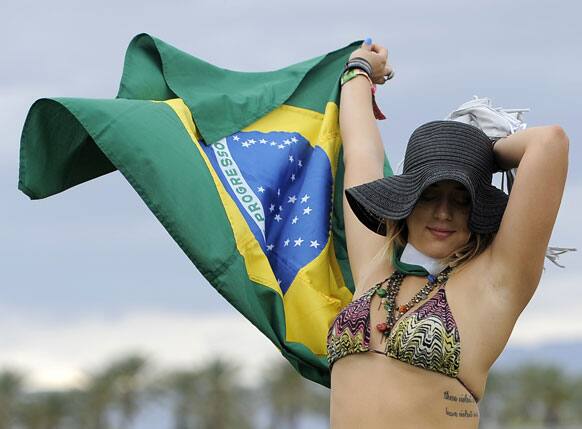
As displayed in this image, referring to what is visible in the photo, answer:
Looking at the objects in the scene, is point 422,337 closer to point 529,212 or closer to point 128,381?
point 529,212

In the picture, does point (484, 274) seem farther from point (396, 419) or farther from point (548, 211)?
point (396, 419)

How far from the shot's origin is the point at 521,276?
3799 mm

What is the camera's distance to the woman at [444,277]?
3727 mm

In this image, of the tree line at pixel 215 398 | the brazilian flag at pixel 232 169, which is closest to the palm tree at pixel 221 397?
the tree line at pixel 215 398

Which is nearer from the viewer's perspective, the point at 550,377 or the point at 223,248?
the point at 223,248

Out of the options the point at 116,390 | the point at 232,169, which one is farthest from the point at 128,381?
the point at 232,169

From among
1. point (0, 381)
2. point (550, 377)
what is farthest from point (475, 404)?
point (550, 377)

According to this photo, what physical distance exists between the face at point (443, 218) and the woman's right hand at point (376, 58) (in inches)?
43.1

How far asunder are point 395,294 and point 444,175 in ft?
1.42

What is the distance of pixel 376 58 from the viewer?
4.86 metres

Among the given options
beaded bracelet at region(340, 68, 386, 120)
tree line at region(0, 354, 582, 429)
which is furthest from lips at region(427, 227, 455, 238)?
tree line at region(0, 354, 582, 429)

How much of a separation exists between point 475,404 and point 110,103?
5.67 ft

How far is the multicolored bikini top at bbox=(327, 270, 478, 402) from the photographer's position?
3709 mm

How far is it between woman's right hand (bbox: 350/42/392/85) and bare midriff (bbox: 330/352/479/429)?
143cm
